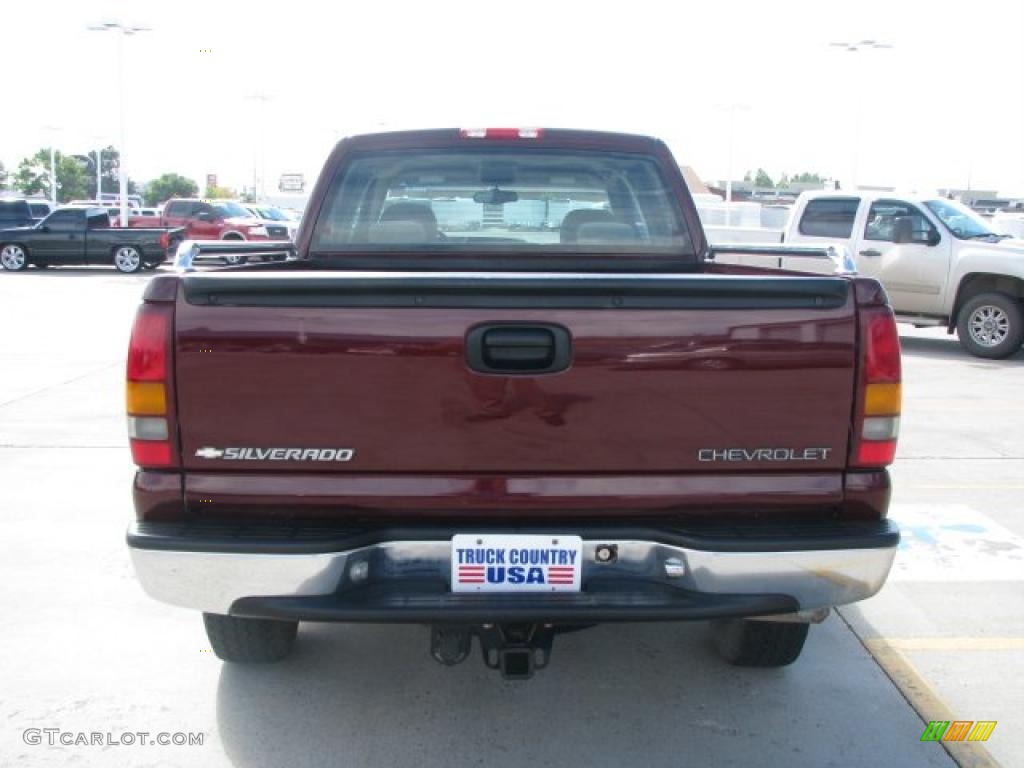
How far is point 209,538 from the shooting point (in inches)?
112

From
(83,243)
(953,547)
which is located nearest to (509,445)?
(953,547)

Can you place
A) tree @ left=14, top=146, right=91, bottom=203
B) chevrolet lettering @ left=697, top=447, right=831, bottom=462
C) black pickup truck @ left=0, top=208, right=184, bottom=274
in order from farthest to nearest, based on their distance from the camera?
tree @ left=14, top=146, right=91, bottom=203 → black pickup truck @ left=0, top=208, right=184, bottom=274 → chevrolet lettering @ left=697, top=447, right=831, bottom=462

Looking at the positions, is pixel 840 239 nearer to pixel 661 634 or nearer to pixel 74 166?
pixel 661 634

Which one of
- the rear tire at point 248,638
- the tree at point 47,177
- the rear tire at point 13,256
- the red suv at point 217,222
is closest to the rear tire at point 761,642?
the rear tire at point 248,638

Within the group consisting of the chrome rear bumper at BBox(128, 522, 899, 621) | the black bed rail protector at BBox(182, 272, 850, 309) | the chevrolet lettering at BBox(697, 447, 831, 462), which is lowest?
the chrome rear bumper at BBox(128, 522, 899, 621)

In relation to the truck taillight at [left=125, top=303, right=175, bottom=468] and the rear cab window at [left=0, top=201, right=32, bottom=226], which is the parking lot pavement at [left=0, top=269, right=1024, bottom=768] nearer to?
the truck taillight at [left=125, top=303, right=175, bottom=468]

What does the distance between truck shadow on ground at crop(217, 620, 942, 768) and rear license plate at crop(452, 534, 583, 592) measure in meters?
0.73

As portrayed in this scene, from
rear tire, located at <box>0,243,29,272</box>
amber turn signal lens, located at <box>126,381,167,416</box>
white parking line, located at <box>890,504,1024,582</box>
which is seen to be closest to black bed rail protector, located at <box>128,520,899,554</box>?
amber turn signal lens, located at <box>126,381,167,416</box>

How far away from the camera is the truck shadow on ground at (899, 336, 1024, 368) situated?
1227 centimetres

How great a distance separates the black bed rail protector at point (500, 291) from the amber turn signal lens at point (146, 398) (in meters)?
0.27

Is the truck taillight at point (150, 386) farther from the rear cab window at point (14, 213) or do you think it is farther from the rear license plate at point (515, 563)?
the rear cab window at point (14, 213)

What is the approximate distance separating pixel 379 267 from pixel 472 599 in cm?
191

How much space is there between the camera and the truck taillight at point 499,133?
4.56 m

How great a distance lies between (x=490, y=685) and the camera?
3803 mm
